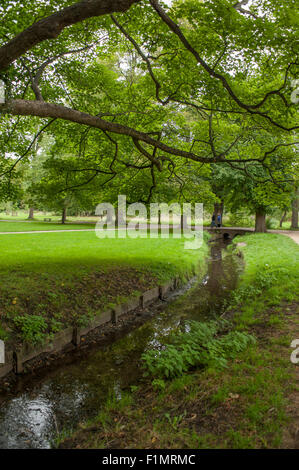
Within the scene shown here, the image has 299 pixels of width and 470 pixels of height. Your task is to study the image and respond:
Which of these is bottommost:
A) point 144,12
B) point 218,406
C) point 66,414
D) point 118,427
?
point 66,414

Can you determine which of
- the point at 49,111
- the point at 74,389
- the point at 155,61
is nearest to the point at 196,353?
the point at 74,389

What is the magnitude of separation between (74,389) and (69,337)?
171 cm

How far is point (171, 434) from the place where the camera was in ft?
10.8

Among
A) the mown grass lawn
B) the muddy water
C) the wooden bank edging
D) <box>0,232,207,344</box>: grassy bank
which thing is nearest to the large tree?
<box>0,232,207,344</box>: grassy bank

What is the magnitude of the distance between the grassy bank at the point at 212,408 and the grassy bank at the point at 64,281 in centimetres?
261

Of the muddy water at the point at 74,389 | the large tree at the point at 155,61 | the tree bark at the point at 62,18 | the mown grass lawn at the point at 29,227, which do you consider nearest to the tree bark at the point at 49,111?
the large tree at the point at 155,61

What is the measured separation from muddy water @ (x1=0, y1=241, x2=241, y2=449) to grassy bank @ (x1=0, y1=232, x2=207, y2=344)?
3.23 ft

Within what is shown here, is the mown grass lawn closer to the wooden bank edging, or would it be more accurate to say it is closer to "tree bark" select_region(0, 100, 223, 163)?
the wooden bank edging

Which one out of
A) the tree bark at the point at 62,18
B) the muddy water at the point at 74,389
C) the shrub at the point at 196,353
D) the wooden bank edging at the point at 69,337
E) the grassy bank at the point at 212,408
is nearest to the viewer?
the grassy bank at the point at 212,408

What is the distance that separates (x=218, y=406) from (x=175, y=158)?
8.74 m

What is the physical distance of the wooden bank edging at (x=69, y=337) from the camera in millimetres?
5469

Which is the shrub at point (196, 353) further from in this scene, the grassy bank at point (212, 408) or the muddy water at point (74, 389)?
the muddy water at point (74, 389)

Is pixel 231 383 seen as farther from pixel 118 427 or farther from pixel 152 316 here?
pixel 152 316
